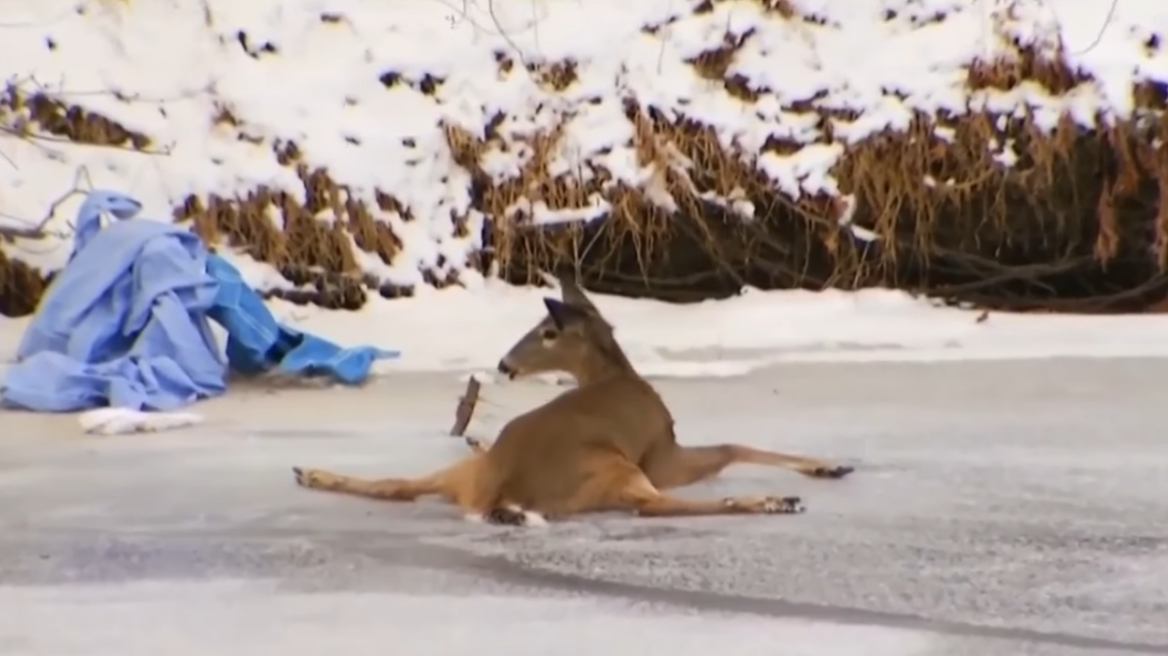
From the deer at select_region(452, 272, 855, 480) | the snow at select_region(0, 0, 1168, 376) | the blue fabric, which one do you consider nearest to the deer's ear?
the deer at select_region(452, 272, 855, 480)

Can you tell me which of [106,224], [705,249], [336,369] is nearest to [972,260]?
[705,249]

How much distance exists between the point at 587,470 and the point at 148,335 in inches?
43.2

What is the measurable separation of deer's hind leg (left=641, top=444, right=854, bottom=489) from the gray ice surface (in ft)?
0.06

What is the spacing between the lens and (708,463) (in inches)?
65.0

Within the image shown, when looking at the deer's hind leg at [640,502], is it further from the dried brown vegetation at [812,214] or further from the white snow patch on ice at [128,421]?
the dried brown vegetation at [812,214]

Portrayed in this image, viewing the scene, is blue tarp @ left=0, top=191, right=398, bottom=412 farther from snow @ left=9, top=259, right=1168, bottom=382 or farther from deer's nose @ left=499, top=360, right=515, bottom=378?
deer's nose @ left=499, top=360, right=515, bottom=378

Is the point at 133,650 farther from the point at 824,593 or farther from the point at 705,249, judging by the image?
the point at 705,249

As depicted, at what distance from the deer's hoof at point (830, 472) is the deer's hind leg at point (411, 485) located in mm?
393

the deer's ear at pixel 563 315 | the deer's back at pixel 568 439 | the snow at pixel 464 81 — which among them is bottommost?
the deer's back at pixel 568 439

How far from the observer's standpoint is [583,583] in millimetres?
1207

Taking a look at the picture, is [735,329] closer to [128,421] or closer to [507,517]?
[128,421]

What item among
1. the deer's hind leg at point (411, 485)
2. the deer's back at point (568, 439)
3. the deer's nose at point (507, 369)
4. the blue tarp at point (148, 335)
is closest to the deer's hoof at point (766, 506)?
the deer's back at point (568, 439)

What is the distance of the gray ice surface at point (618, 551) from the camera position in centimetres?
107

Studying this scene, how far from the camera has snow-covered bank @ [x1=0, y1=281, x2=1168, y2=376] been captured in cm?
257
